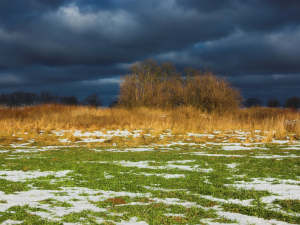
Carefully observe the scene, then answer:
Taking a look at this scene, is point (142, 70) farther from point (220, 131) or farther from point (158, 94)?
point (220, 131)

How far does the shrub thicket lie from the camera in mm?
26516

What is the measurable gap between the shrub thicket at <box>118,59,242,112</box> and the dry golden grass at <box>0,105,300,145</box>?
158 cm

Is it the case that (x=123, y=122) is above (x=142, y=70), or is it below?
below

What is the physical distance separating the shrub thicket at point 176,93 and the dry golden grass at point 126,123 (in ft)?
5.17

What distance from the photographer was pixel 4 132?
57.3 ft

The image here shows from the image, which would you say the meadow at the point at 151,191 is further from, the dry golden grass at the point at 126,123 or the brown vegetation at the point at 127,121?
the brown vegetation at the point at 127,121

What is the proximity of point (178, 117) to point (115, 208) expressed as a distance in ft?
65.6

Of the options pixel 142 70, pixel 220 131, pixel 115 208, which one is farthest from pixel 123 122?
pixel 115 208

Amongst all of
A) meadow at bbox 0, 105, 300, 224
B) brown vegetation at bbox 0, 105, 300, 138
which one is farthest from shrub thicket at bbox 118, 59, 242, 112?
meadow at bbox 0, 105, 300, 224

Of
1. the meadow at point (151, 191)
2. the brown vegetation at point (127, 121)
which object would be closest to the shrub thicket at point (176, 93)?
the brown vegetation at point (127, 121)

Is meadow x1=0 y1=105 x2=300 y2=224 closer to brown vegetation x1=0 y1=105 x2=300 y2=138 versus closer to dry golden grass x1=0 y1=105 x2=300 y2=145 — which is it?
dry golden grass x1=0 y1=105 x2=300 y2=145

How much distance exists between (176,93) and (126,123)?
10.9 meters

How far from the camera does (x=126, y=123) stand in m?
21.7

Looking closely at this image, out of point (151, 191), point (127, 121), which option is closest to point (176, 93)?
point (127, 121)
